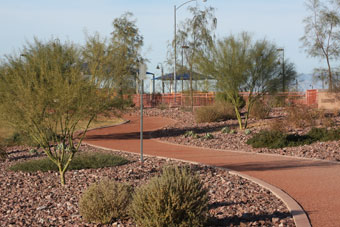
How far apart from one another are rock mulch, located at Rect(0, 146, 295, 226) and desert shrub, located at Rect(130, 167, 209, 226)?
1.59ft

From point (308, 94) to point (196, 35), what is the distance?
36.5 ft

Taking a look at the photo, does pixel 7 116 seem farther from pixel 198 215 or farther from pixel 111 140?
pixel 111 140

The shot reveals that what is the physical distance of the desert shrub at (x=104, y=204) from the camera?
8664 millimetres

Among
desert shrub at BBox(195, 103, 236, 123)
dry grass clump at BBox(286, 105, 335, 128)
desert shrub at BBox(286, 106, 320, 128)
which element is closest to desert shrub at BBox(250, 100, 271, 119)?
desert shrub at BBox(195, 103, 236, 123)

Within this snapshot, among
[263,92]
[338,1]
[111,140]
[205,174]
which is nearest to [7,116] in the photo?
[205,174]

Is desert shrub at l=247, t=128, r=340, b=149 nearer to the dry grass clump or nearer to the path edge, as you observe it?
the dry grass clump

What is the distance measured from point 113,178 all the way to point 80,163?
146 inches

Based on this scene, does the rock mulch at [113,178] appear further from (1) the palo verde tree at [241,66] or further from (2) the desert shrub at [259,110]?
(2) the desert shrub at [259,110]

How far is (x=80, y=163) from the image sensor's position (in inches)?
594

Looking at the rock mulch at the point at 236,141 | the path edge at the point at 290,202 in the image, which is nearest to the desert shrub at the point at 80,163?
the path edge at the point at 290,202

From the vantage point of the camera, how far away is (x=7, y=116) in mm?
12406

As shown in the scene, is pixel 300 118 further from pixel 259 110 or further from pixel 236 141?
pixel 259 110

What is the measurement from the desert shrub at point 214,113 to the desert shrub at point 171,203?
2130 centimetres

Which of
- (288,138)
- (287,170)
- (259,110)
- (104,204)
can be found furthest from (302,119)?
(104,204)
